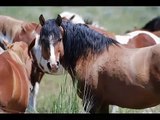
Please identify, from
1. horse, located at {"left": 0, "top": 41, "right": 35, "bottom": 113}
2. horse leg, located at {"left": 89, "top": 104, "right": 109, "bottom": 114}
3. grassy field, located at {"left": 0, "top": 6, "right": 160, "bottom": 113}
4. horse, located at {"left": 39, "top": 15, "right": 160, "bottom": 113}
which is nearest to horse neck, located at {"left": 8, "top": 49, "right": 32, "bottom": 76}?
horse, located at {"left": 0, "top": 41, "right": 35, "bottom": 113}

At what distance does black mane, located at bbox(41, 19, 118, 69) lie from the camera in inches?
178

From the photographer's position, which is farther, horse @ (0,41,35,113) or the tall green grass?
the tall green grass

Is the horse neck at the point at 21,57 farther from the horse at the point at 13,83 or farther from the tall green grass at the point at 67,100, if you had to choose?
the tall green grass at the point at 67,100

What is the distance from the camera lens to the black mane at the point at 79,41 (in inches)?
178

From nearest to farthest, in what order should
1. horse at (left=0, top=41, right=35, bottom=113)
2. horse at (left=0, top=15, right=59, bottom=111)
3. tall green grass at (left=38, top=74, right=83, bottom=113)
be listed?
1. horse at (left=0, top=41, right=35, bottom=113)
2. tall green grass at (left=38, top=74, right=83, bottom=113)
3. horse at (left=0, top=15, right=59, bottom=111)

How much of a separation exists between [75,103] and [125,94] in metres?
0.43

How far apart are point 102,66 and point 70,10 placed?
8.50 metres

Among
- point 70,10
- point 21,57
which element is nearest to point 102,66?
point 21,57

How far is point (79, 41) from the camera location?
4.55 m

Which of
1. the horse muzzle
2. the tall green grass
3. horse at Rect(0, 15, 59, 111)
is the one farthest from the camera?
horse at Rect(0, 15, 59, 111)

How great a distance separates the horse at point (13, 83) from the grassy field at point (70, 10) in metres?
0.30

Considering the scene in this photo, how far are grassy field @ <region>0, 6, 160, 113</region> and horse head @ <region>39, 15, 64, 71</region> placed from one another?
160mm

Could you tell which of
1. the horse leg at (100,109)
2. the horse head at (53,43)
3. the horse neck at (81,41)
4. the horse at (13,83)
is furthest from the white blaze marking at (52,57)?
the horse leg at (100,109)

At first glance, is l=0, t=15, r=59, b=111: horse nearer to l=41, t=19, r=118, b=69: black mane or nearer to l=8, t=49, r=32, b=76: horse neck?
l=8, t=49, r=32, b=76: horse neck
